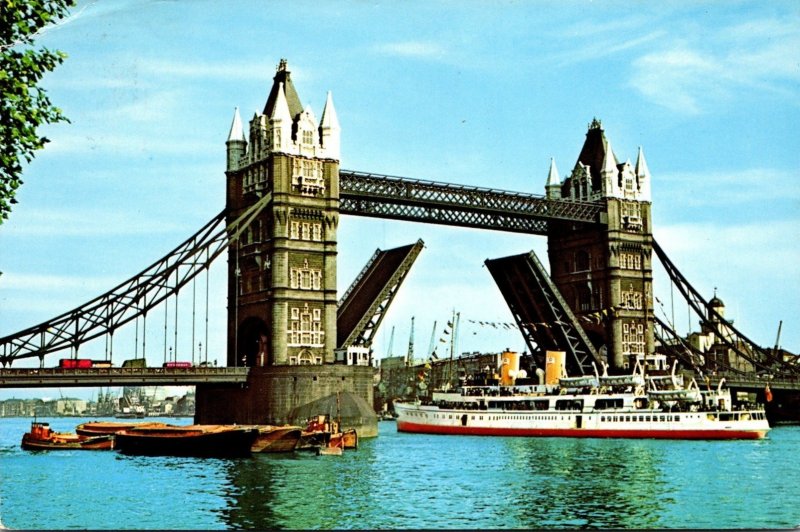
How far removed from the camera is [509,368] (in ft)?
360

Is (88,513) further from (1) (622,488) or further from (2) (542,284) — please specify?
(2) (542,284)

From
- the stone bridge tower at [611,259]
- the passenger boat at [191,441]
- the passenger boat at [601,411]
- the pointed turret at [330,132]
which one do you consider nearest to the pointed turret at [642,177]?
the stone bridge tower at [611,259]

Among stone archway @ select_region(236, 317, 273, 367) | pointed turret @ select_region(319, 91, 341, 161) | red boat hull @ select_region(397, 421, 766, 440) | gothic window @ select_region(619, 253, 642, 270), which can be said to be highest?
pointed turret @ select_region(319, 91, 341, 161)

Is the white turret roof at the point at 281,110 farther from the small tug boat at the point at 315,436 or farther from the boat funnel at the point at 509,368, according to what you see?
the boat funnel at the point at 509,368

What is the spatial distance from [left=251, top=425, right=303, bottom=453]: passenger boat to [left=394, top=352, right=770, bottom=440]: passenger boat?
114 feet

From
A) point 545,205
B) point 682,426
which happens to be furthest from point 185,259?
point 682,426

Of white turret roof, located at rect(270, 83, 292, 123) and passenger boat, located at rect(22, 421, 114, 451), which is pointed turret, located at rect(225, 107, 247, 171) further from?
passenger boat, located at rect(22, 421, 114, 451)

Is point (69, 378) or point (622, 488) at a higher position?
point (69, 378)

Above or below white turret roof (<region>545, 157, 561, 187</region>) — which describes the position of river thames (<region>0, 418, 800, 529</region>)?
below

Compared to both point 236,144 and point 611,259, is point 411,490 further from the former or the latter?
point 611,259

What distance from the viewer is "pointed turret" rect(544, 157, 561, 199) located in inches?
4709

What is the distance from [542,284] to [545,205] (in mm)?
10295

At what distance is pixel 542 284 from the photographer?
102438 mm

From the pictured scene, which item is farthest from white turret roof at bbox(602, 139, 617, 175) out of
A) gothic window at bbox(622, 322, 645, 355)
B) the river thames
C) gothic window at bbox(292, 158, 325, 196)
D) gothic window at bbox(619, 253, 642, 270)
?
the river thames
